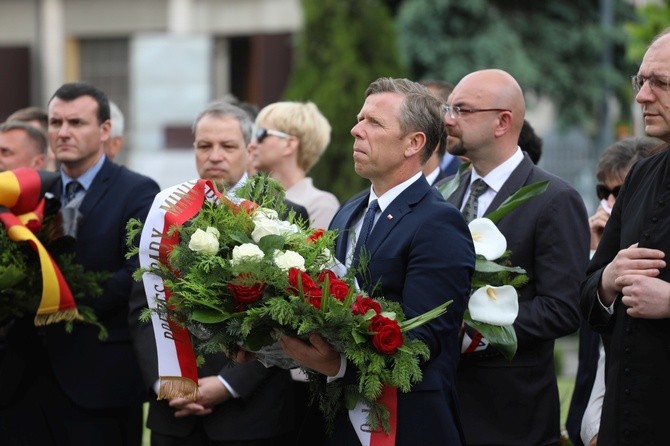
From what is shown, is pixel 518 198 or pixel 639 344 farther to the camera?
pixel 518 198

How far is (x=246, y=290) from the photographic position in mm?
4355

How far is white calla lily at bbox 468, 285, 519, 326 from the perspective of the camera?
5.02m

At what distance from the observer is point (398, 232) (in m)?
4.65

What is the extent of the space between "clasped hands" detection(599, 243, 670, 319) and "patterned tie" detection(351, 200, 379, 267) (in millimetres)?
971

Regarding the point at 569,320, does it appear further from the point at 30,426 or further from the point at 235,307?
the point at 30,426

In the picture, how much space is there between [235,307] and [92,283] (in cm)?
198

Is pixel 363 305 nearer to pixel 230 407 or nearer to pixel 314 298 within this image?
pixel 314 298

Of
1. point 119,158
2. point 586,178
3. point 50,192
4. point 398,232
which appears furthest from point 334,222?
point 119,158

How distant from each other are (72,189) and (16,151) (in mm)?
988

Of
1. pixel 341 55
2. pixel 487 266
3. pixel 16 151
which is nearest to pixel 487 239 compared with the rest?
pixel 487 266

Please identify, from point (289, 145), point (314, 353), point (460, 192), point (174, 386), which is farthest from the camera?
point (289, 145)

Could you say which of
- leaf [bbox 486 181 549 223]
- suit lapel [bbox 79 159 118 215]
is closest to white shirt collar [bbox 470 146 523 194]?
leaf [bbox 486 181 549 223]

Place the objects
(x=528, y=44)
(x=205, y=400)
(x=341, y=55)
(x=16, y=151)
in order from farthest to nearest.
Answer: (x=528, y=44) < (x=341, y=55) < (x=16, y=151) < (x=205, y=400)

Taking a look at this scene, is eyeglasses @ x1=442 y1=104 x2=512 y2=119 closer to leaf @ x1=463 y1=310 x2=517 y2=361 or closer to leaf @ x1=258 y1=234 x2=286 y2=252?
leaf @ x1=463 y1=310 x2=517 y2=361
